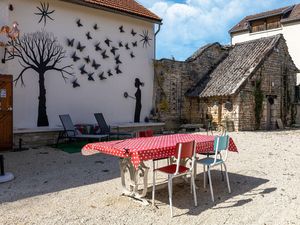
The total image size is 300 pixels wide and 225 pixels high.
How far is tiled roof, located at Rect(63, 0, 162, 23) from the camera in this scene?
39.7ft

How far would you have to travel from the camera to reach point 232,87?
15.2 meters

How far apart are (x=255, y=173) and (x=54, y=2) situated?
882 cm

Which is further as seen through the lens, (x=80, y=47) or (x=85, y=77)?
(x=85, y=77)

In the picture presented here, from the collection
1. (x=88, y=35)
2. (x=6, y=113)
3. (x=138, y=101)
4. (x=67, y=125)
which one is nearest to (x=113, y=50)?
(x=88, y=35)

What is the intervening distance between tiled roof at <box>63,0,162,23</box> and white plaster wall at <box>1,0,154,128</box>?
361 millimetres

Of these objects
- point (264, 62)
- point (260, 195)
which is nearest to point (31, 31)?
point (260, 195)

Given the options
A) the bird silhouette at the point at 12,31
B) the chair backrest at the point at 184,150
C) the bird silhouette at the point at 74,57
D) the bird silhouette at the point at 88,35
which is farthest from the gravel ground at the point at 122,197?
the bird silhouette at the point at 88,35

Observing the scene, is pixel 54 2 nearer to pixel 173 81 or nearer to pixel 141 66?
pixel 141 66

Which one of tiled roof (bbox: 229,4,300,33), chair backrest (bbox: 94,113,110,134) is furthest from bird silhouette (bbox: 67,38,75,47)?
tiled roof (bbox: 229,4,300,33)

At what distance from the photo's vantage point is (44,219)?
13.8 ft

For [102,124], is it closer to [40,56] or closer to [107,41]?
[40,56]

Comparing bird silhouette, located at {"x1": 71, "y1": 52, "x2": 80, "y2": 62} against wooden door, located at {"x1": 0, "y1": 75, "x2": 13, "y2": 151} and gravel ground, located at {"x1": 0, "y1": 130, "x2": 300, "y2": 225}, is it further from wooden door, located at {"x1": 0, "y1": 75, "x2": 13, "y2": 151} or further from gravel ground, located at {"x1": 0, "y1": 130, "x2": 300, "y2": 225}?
gravel ground, located at {"x1": 0, "y1": 130, "x2": 300, "y2": 225}

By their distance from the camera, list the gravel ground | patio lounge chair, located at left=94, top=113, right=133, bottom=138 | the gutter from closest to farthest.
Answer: the gravel ground
patio lounge chair, located at left=94, top=113, right=133, bottom=138
the gutter

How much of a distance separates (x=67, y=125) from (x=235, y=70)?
385 inches
